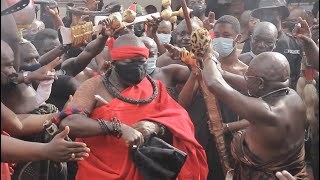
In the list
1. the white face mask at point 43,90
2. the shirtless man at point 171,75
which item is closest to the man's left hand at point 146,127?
the white face mask at point 43,90

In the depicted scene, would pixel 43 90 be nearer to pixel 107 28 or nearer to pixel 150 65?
pixel 107 28

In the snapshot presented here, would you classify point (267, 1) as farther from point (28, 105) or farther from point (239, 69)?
point (28, 105)

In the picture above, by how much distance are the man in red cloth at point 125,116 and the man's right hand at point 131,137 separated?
8 cm

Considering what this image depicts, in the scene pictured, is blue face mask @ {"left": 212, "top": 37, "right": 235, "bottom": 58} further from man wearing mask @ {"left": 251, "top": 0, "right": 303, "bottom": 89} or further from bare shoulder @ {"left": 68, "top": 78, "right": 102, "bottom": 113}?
bare shoulder @ {"left": 68, "top": 78, "right": 102, "bottom": 113}

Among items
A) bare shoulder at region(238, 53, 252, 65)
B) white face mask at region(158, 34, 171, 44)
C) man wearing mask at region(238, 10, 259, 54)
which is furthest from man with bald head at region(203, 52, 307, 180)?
white face mask at region(158, 34, 171, 44)

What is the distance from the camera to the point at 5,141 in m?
2.70

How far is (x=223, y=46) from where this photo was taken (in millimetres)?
5898

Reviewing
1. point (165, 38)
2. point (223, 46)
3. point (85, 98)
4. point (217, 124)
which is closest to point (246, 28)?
point (165, 38)

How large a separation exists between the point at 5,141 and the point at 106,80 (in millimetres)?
1772

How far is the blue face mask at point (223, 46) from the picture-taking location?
19.1 ft

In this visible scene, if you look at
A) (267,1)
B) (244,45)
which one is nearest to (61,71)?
(244,45)

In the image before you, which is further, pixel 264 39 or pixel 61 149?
pixel 264 39

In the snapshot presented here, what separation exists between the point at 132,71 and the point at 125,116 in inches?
13.8

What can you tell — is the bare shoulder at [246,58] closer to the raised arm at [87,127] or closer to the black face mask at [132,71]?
the black face mask at [132,71]
